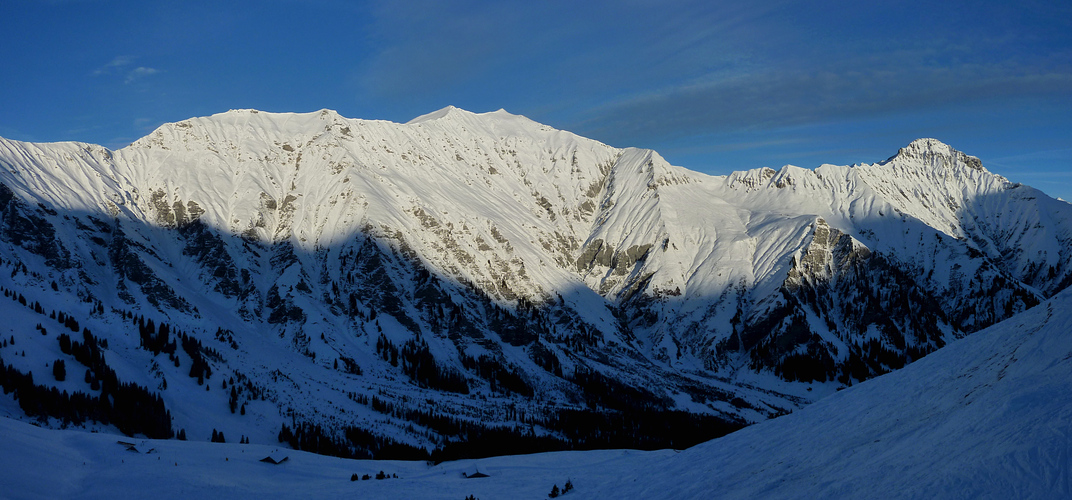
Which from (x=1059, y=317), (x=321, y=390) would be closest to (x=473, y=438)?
(x=321, y=390)

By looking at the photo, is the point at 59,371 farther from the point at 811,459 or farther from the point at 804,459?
the point at 811,459

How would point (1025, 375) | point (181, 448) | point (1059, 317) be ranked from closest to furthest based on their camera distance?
point (1025, 375), point (1059, 317), point (181, 448)

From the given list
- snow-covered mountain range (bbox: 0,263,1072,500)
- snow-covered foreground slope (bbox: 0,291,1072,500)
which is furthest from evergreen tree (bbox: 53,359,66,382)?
snow-covered foreground slope (bbox: 0,291,1072,500)

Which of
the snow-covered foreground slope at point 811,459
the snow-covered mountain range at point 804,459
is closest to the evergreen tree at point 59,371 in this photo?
the snow-covered mountain range at point 804,459

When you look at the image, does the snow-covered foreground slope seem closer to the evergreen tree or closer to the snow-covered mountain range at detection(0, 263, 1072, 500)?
the snow-covered mountain range at detection(0, 263, 1072, 500)

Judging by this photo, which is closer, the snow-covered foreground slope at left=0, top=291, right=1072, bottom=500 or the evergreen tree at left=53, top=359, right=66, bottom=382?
the snow-covered foreground slope at left=0, top=291, right=1072, bottom=500

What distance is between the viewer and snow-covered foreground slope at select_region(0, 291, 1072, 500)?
19.2 m

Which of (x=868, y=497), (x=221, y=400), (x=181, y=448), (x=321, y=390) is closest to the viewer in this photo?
(x=868, y=497)

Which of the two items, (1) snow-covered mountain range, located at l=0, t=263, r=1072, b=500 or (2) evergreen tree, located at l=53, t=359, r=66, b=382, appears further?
(2) evergreen tree, located at l=53, t=359, r=66, b=382

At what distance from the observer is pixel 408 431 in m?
171

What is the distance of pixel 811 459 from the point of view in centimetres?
2712

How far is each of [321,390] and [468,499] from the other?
159 meters

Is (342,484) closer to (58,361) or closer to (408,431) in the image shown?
(58,361)

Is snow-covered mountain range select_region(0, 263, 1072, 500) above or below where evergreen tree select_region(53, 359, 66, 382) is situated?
below
